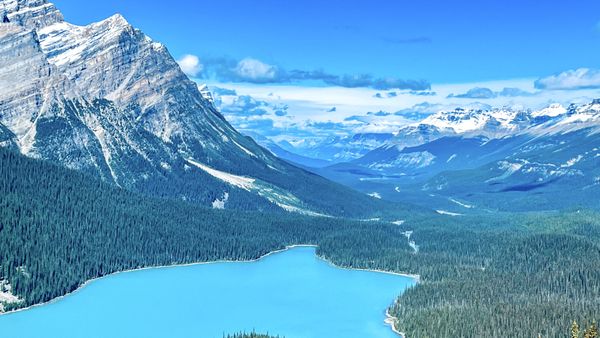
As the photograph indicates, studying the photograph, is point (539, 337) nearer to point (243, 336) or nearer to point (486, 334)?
point (486, 334)

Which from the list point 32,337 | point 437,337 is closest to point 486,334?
point 437,337

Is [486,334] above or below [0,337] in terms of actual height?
above

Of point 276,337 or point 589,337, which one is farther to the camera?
point 276,337

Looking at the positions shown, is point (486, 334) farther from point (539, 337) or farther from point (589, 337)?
point (589, 337)

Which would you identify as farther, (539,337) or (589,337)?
(539,337)

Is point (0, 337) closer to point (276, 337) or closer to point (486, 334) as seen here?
point (276, 337)

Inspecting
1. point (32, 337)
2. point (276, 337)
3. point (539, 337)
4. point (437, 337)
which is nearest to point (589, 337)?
point (539, 337)

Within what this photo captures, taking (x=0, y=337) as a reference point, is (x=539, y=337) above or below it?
above
